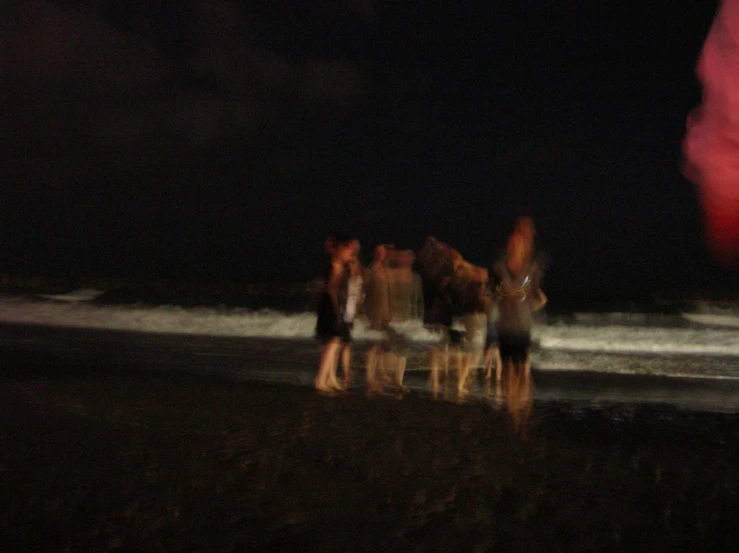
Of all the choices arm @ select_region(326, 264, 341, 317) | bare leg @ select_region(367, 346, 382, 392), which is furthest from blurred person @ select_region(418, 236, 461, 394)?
arm @ select_region(326, 264, 341, 317)

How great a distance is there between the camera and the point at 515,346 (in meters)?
7.82

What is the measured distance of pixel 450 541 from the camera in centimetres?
437

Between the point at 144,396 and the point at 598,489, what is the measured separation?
5.58m

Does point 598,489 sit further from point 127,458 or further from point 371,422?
point 127,458

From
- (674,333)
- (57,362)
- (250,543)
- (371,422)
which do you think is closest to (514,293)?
(371,422)

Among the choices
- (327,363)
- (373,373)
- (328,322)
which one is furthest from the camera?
(373,373)

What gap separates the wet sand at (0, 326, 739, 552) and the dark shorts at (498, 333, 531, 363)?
65 cm

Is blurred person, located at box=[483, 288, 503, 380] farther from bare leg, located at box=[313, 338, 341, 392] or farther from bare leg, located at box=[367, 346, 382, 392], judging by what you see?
bare leg, located at box=[313, 338, 341, 392]

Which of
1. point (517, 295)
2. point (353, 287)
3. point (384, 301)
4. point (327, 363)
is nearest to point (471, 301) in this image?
point (384, 301)

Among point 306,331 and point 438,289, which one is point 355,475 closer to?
point 438,289

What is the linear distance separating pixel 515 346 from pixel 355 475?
9.14ft

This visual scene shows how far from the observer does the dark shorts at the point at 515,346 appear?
25.5ft

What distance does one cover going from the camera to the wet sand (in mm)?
4441

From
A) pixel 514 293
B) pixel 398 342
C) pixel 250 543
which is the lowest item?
pixel 250 543
